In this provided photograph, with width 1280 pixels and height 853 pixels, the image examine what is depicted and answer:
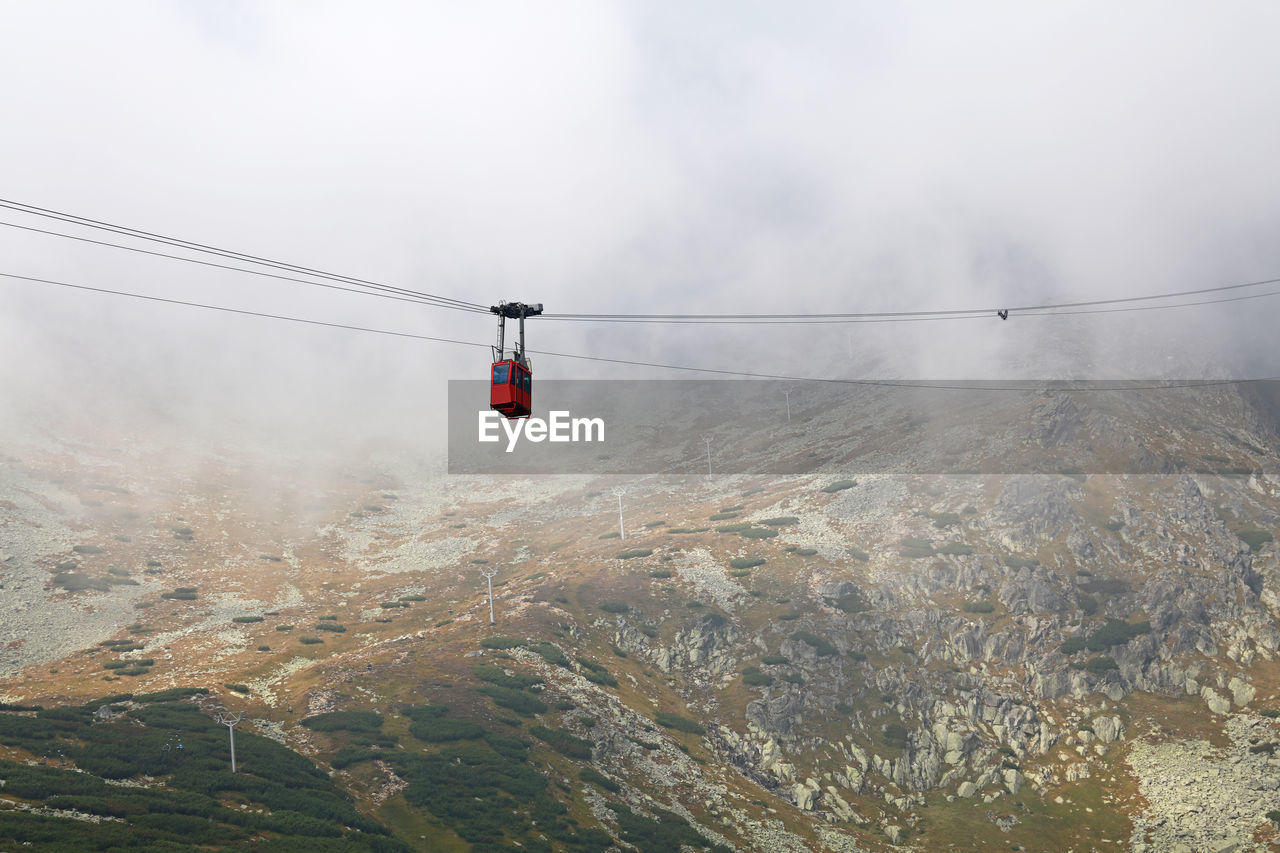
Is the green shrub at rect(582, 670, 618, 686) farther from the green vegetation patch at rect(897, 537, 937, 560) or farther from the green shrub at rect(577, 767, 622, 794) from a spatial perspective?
the green vegetation patch at rect(897, 537, 937, 560)

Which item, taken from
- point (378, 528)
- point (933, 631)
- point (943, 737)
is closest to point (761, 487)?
point (933, 631)

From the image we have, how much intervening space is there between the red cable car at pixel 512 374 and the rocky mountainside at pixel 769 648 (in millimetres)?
29931

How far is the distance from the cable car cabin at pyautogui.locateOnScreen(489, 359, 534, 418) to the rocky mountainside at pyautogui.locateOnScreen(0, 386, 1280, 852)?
1174 inches

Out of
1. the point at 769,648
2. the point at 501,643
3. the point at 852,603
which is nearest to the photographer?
the point at 501,643

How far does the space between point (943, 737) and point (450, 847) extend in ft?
164

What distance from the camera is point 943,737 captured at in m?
72.2

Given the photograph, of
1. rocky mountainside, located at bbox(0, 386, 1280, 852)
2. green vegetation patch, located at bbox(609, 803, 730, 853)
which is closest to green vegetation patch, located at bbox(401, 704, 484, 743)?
rocky mountainside, located at bbox(0, 386, 1280, 852)

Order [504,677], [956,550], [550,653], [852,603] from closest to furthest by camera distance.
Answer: [504,677], [550,653], [852,603], [956,550]

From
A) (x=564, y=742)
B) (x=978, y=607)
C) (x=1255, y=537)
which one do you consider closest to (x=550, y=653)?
(x=564, y=742)

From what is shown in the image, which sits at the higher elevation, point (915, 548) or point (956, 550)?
point (915, 548)

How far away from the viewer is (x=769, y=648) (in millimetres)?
83062

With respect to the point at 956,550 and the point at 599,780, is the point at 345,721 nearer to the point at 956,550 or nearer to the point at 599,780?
the point at 599,780

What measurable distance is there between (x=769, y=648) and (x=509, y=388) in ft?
203

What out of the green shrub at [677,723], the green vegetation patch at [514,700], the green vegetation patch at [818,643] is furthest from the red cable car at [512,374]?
the green vegetation patch at [818,643]
